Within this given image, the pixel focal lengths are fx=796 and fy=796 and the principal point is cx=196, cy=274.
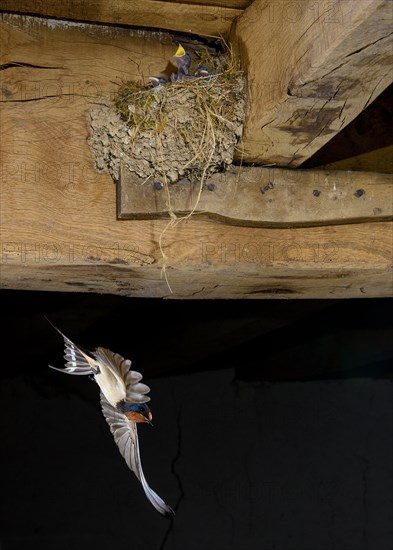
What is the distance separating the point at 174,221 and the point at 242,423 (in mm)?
2368

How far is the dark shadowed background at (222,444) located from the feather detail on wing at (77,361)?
1.61 metres

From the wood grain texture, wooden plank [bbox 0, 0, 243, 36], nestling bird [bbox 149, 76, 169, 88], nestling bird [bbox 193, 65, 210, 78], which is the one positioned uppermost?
wooden plank [bbox 0, 0, 243, 36]

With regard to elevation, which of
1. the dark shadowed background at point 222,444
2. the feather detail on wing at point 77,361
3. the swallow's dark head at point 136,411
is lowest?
the dark shadowed background at point 222,444

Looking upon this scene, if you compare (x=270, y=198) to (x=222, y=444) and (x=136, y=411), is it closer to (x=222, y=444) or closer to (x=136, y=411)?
(x=136, y=411)

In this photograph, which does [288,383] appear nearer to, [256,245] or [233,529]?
[233,529]

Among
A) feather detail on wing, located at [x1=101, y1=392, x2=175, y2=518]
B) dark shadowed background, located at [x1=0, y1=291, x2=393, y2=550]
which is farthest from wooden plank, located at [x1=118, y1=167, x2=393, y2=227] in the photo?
dark shadowed background, located at [x1=0, y1=291, x2=393, y2=550]

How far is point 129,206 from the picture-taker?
1.62 meters

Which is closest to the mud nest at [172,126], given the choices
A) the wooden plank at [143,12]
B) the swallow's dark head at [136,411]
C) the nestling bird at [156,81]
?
the nestling bird at [156,81]

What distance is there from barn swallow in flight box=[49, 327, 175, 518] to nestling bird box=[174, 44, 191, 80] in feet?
1.96

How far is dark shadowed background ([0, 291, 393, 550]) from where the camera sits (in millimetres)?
3574

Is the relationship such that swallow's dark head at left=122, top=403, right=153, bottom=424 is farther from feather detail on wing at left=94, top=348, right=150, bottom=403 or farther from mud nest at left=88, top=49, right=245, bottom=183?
mud nest at left=88, top=49, right=245, bottom=183

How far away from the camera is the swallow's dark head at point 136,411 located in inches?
63.6

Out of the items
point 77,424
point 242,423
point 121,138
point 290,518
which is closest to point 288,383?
point 242,423

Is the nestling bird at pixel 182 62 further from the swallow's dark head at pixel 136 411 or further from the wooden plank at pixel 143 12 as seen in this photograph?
the swallow's dark head at pixel 136 411
